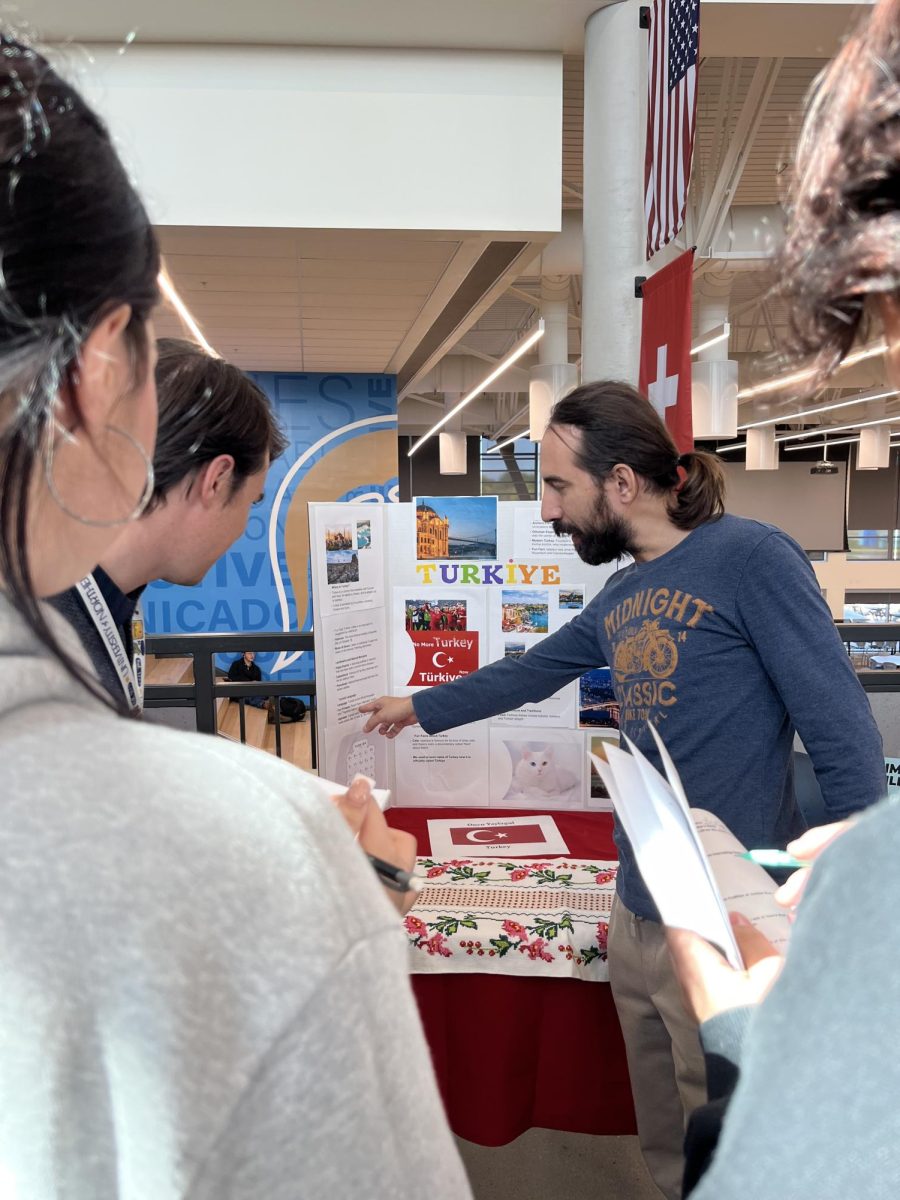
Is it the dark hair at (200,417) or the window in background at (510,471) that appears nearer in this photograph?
the dark hair at (200,417)

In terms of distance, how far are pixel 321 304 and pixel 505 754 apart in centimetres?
524

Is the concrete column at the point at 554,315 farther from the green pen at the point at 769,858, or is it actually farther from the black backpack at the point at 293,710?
the green pen at the point at 769,858

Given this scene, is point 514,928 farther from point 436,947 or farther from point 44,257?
point 44,257

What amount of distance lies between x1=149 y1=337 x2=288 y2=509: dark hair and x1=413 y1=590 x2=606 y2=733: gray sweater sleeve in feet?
3.32

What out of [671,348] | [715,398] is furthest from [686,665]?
[715,398]

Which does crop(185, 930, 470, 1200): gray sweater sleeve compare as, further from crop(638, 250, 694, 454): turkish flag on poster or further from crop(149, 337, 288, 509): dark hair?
crop(638, 250, 694, 454): turkish flag on poster

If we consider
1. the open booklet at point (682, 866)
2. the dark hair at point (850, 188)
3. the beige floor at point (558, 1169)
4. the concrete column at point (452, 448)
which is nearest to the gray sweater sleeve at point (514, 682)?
the open booklet at point (682, 866)

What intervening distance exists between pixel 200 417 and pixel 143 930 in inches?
49.2

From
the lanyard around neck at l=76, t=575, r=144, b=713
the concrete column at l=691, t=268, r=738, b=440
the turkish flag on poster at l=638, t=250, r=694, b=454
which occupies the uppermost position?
the concrete column at l=691, t=268, r=738, b=440

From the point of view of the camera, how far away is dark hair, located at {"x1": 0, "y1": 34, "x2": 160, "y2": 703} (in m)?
0.46

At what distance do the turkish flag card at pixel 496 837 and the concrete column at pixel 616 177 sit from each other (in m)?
2.06

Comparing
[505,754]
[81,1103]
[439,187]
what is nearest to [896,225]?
[81,1103]

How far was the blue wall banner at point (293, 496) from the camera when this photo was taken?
9.77 metres

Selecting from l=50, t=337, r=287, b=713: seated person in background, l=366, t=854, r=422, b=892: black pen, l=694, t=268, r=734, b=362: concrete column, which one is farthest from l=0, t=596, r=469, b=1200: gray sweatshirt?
l=694, t=268, r=734, b=362: concrete column
